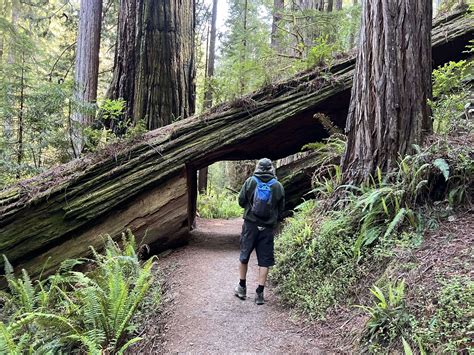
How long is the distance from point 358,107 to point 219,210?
9522 millimetres

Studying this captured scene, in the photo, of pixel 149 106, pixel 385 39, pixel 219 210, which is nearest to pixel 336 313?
pixel 385 39

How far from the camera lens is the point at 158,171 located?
658cm

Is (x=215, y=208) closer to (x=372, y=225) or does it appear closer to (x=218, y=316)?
(x=218, y=316)

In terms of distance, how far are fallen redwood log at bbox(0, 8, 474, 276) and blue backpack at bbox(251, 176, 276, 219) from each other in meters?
2.26

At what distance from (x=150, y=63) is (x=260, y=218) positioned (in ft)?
16.8

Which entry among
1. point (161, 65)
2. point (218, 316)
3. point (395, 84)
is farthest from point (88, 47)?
point (218, 316)

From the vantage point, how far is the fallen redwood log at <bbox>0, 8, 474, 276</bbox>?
5824mm

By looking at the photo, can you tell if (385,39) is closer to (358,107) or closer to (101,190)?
(358,107)

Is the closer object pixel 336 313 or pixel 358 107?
pixel 336 313

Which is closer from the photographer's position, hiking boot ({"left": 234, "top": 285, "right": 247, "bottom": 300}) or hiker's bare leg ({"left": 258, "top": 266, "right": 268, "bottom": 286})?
hiker's bare leg ({"left": 258, "top": 266, "right": 268, "bottom": 286})

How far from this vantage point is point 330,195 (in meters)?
5.80

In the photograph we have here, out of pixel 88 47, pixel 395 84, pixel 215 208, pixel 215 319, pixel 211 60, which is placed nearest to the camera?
pixel 215 319

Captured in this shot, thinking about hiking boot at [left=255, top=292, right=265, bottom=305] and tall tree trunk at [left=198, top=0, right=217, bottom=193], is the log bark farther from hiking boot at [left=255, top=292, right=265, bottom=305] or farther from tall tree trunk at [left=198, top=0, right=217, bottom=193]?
tall tree trunk at [left=198, top=0, right=217, bottom=193]

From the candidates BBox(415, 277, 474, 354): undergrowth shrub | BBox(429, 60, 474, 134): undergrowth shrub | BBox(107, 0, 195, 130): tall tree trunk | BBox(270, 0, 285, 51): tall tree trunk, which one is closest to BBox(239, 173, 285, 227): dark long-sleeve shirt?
BBox(415, 277, 474, 354): undergrowth shrub
